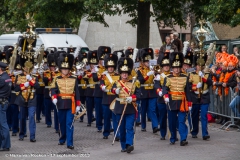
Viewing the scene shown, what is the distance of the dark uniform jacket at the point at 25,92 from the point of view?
57.3 ft

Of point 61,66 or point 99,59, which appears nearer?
point 61,66

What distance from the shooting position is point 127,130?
15500 millimetres

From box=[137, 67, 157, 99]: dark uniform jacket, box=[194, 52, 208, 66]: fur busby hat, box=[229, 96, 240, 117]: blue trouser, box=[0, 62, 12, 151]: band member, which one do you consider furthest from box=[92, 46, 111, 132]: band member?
box=[0, 62, 12, 151]: band member

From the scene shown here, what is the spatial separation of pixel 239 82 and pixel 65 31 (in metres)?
12.8

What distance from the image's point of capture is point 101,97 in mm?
19453

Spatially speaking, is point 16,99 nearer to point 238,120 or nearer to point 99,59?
point 99,59

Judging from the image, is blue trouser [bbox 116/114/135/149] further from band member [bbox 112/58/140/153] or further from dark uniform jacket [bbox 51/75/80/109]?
dark uniform jacket [bbox 51/75/80/109]

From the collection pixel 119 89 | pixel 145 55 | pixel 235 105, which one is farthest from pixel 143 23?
pixel 119 89

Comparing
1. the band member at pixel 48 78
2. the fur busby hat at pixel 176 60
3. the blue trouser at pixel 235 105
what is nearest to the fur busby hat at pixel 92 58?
the band member at pixel 48 78

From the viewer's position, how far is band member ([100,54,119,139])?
17.1m

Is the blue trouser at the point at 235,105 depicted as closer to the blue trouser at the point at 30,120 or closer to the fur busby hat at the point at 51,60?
the fur busby hat at the point at 51,60

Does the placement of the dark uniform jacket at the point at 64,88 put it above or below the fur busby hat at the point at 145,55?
below

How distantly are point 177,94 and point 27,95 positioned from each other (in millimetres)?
3604

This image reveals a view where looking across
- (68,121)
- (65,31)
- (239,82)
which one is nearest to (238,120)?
(239,82)
